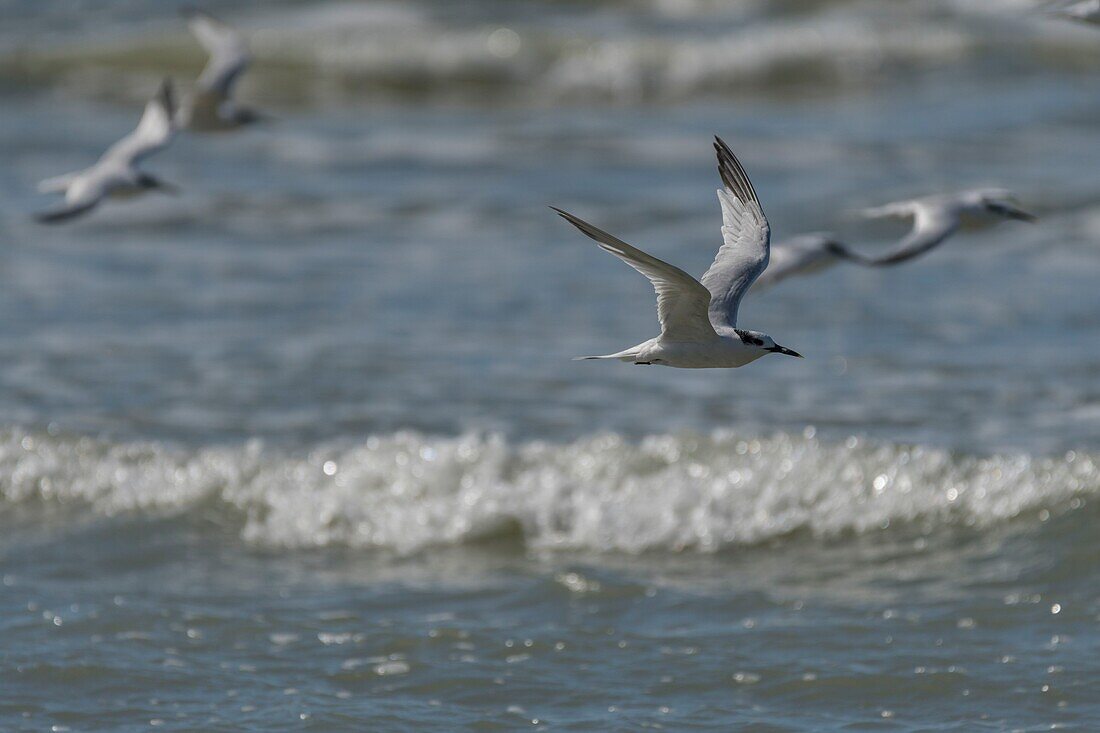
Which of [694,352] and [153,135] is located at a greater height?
[153,135]

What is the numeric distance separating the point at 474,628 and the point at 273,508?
2031mm

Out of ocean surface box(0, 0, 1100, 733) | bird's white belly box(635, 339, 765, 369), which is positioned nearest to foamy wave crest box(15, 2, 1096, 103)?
ocean surface box(0, 0, 1100, 733)

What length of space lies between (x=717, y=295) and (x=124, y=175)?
395cm

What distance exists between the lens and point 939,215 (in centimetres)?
754

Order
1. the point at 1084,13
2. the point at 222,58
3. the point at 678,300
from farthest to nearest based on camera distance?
the point at 222,58
the point at 1084,13
the point at 678,300

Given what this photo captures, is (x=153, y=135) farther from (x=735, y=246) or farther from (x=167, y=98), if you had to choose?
(x=735, y=246)

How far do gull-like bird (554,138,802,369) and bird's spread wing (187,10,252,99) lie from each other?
515cm

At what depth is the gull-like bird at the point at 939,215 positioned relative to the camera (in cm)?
721

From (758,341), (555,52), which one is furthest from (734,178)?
(555,52)

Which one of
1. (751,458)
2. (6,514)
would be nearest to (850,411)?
(751,458)

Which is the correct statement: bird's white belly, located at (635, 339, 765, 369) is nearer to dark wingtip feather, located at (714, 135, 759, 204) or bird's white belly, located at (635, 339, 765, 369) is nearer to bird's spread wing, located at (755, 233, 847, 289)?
dark wingtip feather, located at (714, 135, 759, 204)

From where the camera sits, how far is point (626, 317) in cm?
1200

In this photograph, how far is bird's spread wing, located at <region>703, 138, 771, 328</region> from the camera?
18.5ft

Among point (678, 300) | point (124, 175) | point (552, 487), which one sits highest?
point (124, 175)
